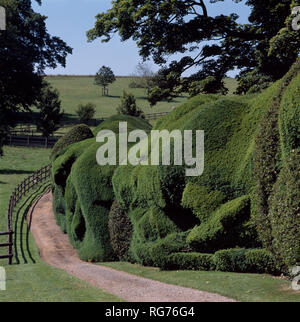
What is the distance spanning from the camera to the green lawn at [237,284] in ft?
32.1

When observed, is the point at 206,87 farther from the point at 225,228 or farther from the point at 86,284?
the point at 86,284

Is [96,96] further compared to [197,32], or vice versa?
[96,96]

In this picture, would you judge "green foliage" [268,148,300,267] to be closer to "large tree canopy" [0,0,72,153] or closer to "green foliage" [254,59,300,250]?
"green foliage" [254,59,300,250]

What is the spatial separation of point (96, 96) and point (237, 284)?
88.6m

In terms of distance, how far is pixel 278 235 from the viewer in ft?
34.1

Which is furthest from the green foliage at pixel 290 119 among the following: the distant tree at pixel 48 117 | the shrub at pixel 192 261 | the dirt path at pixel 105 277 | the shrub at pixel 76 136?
the distant tree at pixel 48 117

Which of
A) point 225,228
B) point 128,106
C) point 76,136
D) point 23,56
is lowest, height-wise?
point 225,228

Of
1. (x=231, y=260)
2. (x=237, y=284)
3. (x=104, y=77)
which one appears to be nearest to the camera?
(x=237, y=284)

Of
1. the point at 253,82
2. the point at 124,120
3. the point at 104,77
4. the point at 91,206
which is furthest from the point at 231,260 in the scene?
the point at 104,77

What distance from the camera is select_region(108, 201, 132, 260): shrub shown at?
1753cm

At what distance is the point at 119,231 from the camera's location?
58.1 ft

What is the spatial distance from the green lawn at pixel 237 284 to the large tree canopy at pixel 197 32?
14948mm

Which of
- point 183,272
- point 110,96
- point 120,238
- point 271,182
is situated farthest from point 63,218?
point 110,96

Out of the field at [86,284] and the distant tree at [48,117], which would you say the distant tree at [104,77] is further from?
the field at [86,284]
